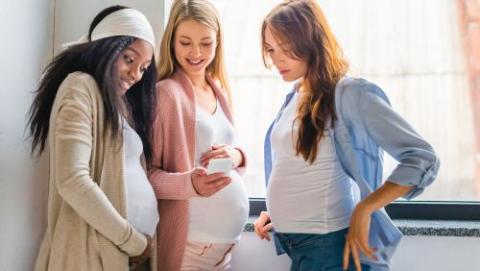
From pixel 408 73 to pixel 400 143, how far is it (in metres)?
0.68

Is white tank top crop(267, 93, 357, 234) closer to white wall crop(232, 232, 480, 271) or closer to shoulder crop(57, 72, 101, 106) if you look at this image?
white wall crop(232, 232, 480, 271)

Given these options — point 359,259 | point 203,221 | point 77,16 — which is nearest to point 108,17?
point 77,16

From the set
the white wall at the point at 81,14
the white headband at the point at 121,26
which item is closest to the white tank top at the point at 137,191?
the white headband at the point at 121,26

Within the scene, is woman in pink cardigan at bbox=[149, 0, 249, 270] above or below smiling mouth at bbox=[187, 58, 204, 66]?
below

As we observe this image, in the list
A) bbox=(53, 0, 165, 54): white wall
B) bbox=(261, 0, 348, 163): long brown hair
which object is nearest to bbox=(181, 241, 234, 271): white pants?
bbox=(261, 0, 348, 163): long brown hair

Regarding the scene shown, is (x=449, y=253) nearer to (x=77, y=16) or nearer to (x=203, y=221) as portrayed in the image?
(x=203, y=221)

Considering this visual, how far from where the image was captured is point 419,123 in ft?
6.04

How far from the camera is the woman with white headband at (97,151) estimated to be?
3.90 feet

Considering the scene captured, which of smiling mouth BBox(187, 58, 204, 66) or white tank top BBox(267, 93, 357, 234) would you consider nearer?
white tank top BBox(267, 93, 357, 234)

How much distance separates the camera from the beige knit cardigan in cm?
118

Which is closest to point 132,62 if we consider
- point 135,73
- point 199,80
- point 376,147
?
point 135,73

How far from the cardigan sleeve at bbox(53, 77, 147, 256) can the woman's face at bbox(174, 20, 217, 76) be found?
365mm

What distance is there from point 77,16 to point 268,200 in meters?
0.85

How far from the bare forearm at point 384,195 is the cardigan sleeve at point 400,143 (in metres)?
0.01
